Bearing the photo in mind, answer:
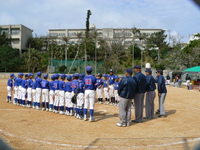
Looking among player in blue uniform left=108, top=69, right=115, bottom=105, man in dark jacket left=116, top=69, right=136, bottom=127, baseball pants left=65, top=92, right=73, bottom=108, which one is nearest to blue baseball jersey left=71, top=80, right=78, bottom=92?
baseball pants left=65, top=92, right=73, bottom=108

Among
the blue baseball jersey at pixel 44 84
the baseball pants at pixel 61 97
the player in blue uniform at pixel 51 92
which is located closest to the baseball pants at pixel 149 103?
the baseball pants at pixel 61 97

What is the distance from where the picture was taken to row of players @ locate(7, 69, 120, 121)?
30.1 feet

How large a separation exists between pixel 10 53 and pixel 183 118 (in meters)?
45.2

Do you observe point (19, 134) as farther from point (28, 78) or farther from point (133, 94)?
point (28, 78)

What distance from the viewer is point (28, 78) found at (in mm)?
11977

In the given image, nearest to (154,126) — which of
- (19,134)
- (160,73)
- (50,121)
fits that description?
(160,73)

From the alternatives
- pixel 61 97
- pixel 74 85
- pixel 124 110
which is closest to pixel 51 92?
pixel 61 97

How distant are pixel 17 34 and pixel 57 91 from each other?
51380 mm

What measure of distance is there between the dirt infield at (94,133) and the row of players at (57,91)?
3.45ft

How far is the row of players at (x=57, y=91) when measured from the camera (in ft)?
30.1

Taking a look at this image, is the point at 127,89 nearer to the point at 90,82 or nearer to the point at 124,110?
the point at 124,110

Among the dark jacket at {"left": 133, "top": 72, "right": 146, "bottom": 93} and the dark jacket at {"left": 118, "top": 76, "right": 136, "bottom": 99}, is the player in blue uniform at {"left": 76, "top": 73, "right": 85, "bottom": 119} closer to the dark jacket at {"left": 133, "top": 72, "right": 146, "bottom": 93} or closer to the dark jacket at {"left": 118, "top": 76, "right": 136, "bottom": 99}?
the dark jacket at {"left": 118, "top": 76, "right": 136, "bottom": 99}

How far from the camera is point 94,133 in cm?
676

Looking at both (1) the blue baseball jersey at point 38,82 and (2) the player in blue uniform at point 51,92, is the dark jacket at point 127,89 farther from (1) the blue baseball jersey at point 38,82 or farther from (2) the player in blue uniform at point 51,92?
(1) the blue baseball jersey at point 38,82
